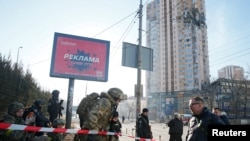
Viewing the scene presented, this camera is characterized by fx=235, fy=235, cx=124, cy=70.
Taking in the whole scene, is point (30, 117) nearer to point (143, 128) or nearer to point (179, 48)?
point (143, 128)

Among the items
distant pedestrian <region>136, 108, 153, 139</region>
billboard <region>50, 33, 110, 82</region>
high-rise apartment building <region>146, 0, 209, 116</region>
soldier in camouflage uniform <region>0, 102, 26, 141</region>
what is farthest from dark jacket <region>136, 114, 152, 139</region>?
high-rise apartment building <region>146, 0, 209, 116</region>

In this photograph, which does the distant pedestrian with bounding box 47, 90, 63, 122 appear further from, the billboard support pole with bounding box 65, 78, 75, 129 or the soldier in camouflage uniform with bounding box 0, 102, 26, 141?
the soldier in camouflage uniform with bounding box 0, 102, 26, 141

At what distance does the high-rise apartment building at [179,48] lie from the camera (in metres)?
78.9

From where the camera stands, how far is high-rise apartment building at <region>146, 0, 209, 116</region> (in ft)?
259

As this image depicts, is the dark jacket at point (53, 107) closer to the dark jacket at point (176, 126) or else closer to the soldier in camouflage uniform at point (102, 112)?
the soldier in camouflage uniform at point (102, 112)

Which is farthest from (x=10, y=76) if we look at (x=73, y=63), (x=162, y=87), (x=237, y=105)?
(x=162, y=87)

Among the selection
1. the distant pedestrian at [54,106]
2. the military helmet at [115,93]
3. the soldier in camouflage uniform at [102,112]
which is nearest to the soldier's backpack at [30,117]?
the soldier in camouflage uniform at [102,112]

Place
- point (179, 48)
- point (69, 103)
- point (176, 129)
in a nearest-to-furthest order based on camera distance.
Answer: point (176, 129), point (69, 103), point (179, 48)

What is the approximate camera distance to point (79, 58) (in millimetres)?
10945

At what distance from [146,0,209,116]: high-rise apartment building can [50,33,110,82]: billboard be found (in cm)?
6604

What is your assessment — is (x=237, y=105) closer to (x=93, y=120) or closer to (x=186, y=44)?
(x=93, y=120)

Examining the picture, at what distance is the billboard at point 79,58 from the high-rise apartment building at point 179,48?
66.0 meters

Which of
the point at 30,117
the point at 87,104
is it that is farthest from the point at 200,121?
the point at 30,117

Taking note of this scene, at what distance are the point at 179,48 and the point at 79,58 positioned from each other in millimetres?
75129
